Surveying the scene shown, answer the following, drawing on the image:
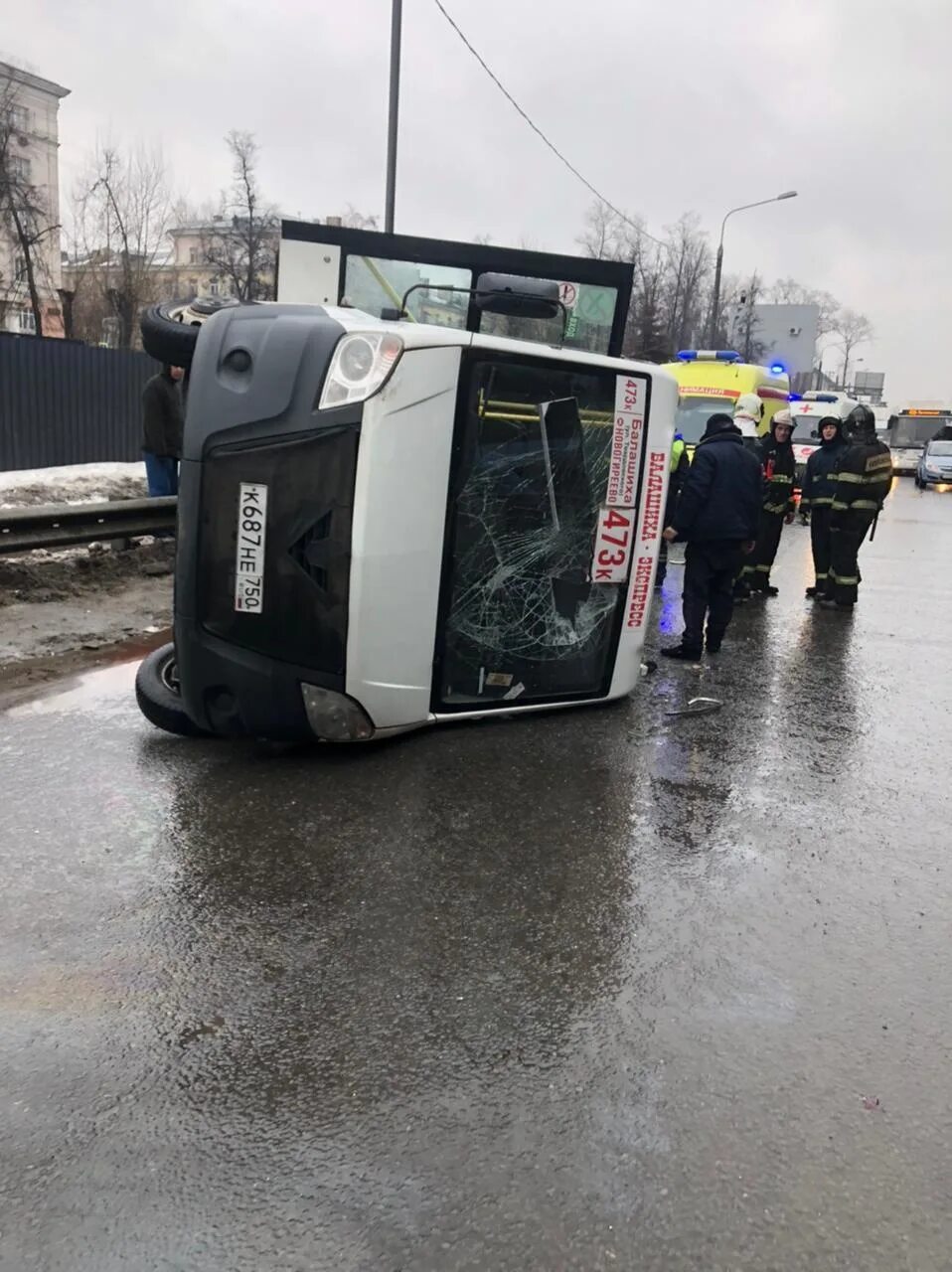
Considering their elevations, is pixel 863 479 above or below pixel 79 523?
above

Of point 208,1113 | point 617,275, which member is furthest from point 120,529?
point 208,1113

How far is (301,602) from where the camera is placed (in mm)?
4090

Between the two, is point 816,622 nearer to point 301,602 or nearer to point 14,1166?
point 301,602

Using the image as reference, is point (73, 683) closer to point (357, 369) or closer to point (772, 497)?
point (357, 369)

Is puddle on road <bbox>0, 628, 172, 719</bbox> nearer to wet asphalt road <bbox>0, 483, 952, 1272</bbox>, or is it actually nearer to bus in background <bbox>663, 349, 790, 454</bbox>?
wet asphalt road <bbox>0, 483, 952, 1272</bbox>

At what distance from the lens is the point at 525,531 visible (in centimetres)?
469

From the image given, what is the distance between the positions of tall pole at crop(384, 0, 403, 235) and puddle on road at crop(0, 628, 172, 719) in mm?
9843

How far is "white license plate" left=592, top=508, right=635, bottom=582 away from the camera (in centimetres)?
500

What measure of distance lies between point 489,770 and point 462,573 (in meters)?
0.93

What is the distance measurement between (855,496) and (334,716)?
6.74m

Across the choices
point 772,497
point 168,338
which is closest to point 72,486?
point 168,338

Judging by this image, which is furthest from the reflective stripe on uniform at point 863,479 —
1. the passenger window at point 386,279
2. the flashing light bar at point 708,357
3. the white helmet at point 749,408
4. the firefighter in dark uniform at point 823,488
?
the flashing light bar at point 708,357

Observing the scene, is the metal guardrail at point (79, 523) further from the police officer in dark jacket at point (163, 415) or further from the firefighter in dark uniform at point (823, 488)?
the firefighter in dark uniform at point (823, 488)

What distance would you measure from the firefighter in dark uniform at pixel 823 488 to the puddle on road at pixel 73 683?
6.65 m
